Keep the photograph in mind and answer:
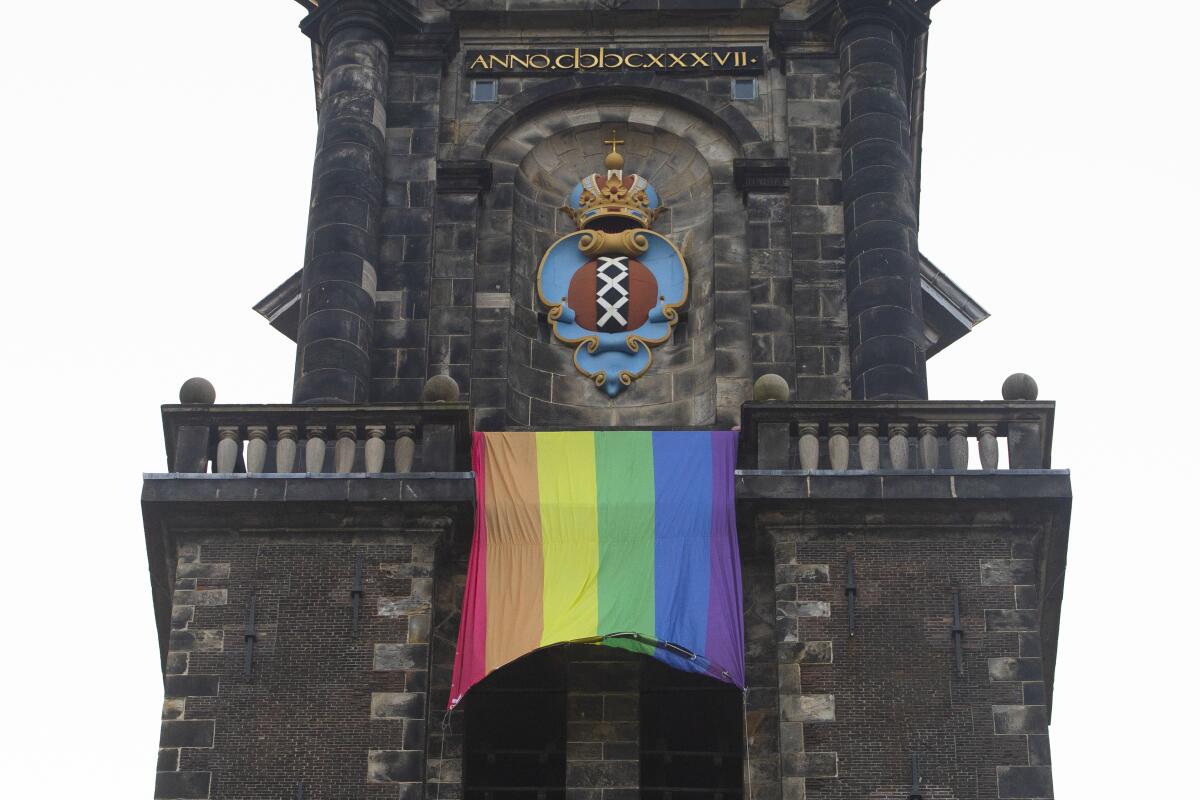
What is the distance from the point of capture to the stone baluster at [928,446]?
2972 cm

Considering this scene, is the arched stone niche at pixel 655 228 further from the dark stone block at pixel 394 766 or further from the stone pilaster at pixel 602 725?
the dark stone block at pixel 394 766

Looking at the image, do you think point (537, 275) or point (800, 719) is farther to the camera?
point (537, 275)

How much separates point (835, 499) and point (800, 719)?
2346 millimetres

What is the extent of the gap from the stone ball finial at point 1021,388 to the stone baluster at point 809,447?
1.98 metres

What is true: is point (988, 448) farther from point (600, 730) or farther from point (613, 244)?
point (613, 244)

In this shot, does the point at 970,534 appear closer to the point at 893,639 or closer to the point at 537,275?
the point at 893,639

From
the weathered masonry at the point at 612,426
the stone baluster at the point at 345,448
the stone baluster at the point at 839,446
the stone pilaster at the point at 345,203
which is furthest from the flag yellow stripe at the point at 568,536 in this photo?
the stone pilaster at the point at 345,203

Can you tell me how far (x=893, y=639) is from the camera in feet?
93.1

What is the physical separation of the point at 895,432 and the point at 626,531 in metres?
2.83

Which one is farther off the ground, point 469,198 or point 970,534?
point 469,198

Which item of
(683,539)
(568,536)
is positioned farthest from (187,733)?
(683,539)

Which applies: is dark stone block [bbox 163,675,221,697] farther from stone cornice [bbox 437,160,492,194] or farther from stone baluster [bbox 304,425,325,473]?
stone cornice [bbox 437,160,492,194]

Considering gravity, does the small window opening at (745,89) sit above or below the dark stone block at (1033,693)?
above

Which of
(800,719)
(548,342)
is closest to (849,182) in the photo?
(548,342)
